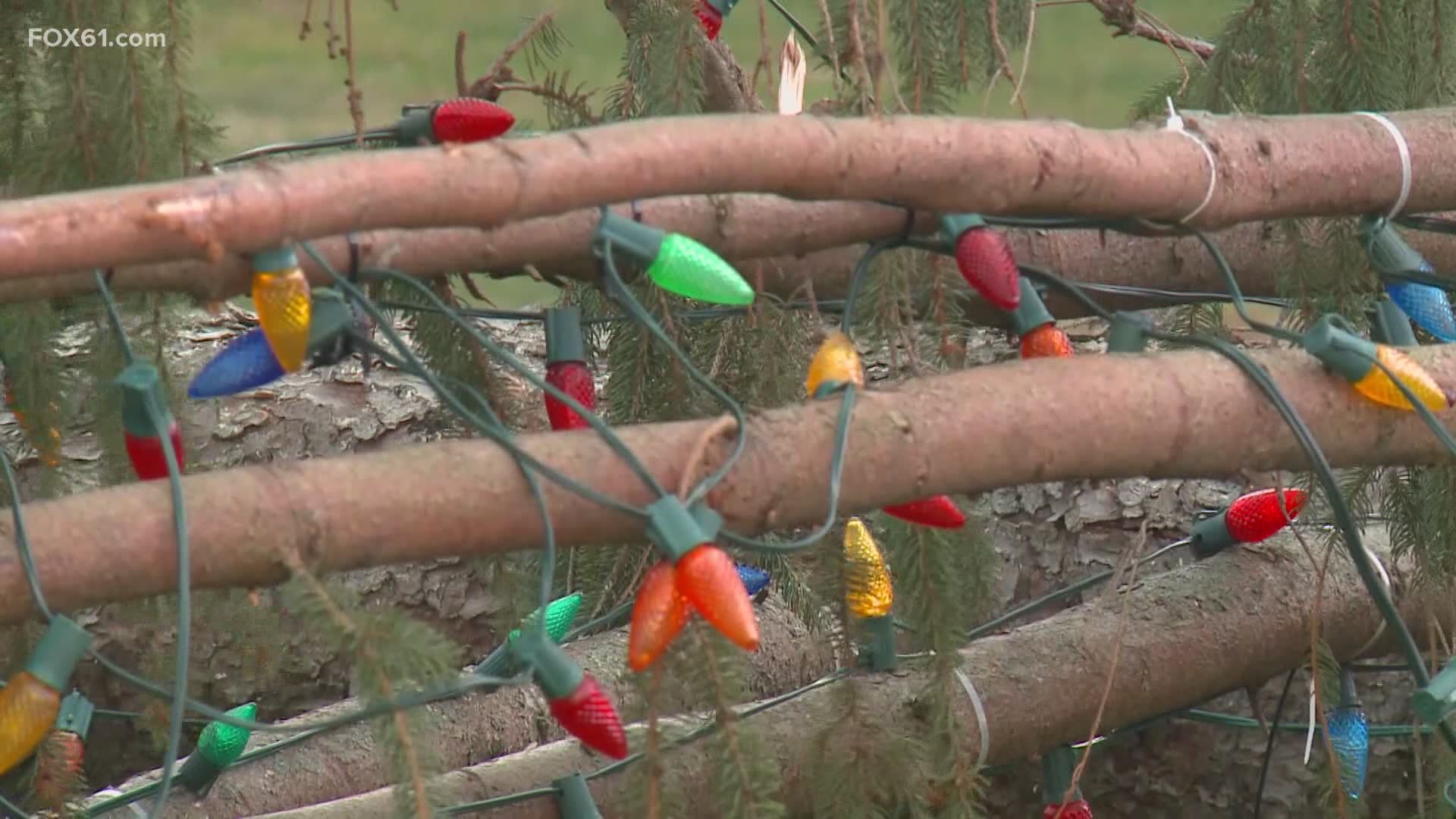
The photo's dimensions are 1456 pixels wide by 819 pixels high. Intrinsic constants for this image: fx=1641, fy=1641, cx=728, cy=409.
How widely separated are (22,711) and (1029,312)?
729mm

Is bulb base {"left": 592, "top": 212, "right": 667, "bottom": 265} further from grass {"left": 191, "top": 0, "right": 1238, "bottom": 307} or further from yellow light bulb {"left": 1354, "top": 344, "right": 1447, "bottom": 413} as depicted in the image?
grass {"left": 191, "top": 0, "right": 1238, "bottom": 307}

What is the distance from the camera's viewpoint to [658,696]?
3.55 ft

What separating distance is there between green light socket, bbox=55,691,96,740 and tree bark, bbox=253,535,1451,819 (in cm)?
28

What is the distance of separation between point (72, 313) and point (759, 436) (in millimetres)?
740

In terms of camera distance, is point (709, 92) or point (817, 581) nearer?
point (817, 581)

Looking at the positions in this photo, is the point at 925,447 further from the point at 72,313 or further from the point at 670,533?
the point at 72,313

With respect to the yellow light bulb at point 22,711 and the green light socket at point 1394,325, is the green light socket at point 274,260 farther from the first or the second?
the green light socket at point 1394,325

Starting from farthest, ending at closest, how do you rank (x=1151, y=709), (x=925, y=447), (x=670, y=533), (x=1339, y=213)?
(x=1151, y=709), (x=1339, y=213), (x=925, y=447), (x=670, y=533)

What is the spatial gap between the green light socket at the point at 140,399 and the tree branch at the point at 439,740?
0.64m

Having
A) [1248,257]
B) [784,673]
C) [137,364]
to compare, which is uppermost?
[137,364]

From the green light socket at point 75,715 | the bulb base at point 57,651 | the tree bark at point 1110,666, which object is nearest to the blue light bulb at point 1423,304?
the tree bark at point 1110,666

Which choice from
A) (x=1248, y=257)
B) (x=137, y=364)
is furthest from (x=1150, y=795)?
(x=137, y=364)

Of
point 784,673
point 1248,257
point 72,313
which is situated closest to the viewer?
point 72,313

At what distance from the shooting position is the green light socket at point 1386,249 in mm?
1290
